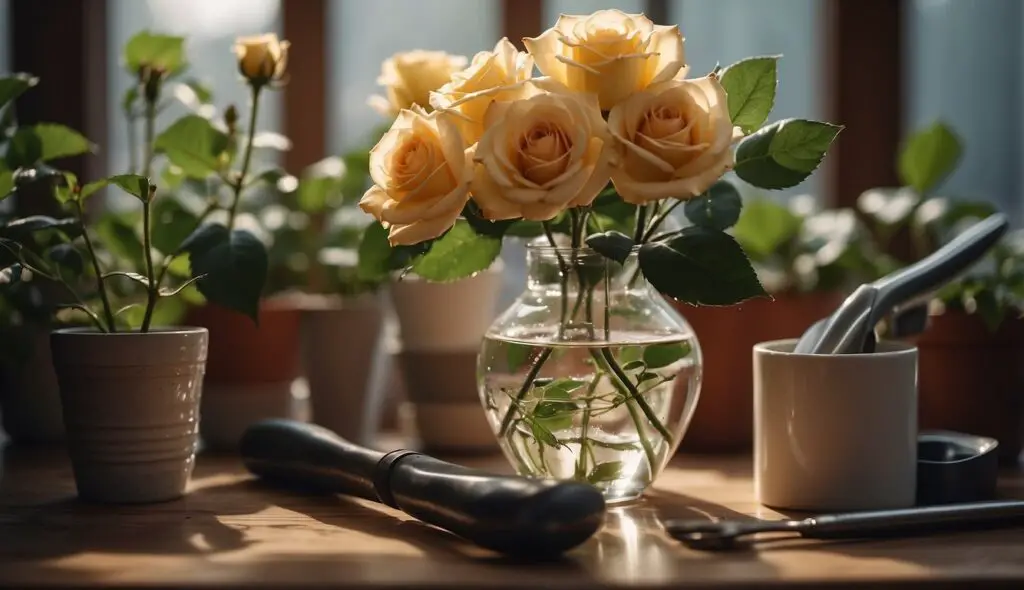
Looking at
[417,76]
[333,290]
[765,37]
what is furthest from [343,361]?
[765,37]

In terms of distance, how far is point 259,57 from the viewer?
778 millimetres

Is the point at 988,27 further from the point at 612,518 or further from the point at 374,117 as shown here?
the point at 612,518

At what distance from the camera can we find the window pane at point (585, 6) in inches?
47.2

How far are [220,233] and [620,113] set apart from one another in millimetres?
303

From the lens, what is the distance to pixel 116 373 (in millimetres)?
703

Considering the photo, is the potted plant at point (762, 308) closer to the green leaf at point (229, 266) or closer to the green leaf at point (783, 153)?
the green leaf at point (783, 153)

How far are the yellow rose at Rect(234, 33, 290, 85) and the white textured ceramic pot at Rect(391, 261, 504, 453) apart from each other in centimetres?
25

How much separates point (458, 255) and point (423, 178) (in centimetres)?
14

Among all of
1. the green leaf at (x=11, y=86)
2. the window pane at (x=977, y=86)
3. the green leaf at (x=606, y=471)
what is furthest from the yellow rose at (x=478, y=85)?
the window pane at (x=977, y=86)

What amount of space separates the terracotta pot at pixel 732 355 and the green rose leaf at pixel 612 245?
1.06 ft

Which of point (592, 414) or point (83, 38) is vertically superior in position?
point (83, 38)

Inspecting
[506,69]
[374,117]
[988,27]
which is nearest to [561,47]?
[506,69]

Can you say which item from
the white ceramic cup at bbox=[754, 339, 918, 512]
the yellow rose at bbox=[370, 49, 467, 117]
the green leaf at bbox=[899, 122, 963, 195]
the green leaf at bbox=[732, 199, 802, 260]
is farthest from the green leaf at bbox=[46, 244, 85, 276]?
the green leaf at bbox=[899, 122, 963, 195]

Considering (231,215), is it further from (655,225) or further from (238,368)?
(655,225)
